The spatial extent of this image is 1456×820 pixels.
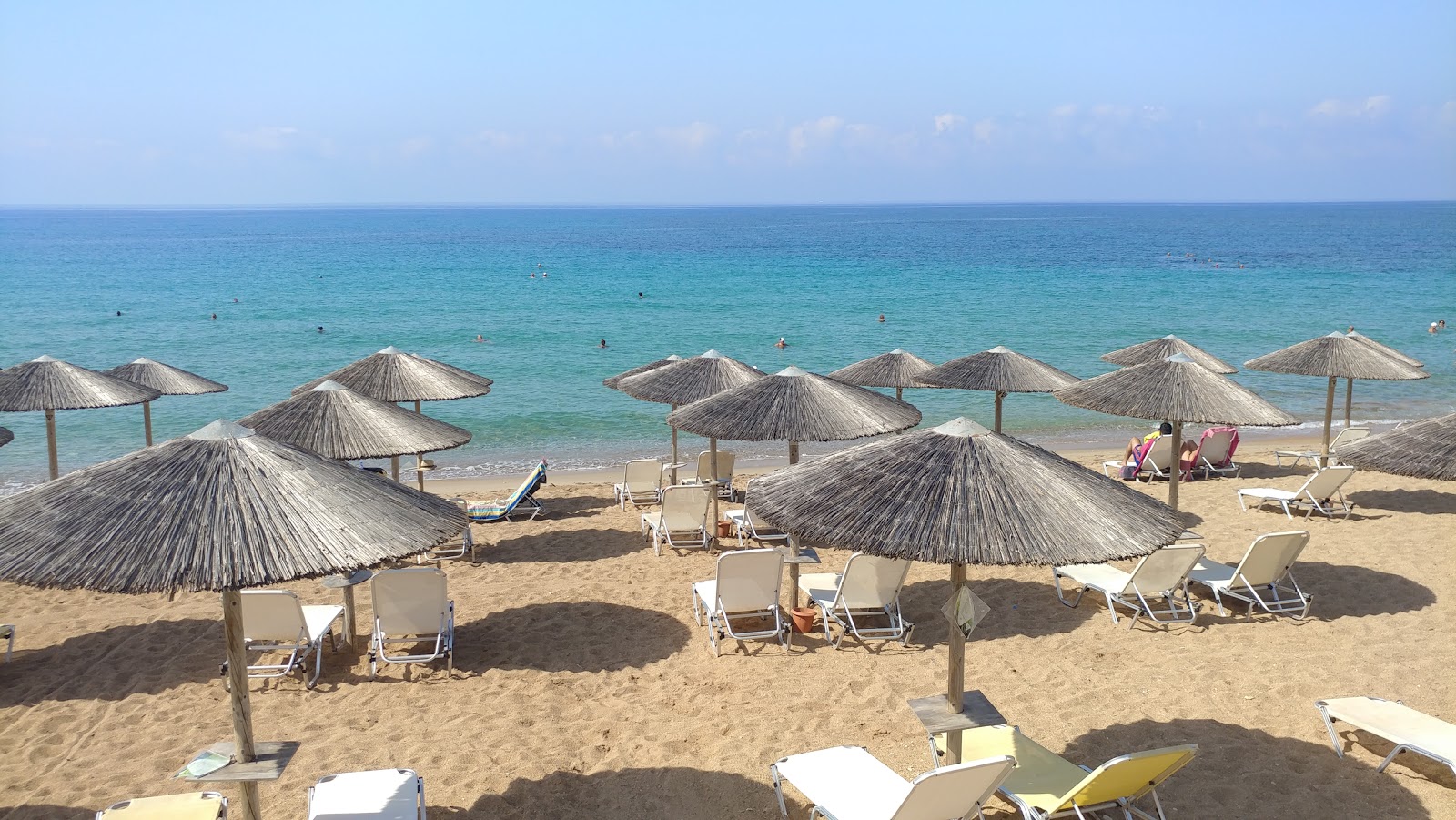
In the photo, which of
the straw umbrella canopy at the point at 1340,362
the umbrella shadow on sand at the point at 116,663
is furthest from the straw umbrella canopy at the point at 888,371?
the umbrella shadow on sand at the point at 116,663

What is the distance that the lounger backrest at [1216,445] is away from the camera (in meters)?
13.6

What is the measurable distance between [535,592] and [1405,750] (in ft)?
21.6

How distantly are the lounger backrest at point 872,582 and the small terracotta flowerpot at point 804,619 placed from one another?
0.97 ft

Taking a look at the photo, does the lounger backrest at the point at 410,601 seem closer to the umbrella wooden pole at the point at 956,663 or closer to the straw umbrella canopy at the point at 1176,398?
the umbrella wooden pole at the point at 956,663

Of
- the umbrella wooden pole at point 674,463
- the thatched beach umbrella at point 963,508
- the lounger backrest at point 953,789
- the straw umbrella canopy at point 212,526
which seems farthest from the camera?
the umbrella wooden pole at point 674,463

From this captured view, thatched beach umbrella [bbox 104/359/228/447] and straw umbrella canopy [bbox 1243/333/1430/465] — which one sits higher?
straw umbrella canopy [bbox 1243/333/1430/465]

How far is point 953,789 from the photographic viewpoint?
14.6 ft

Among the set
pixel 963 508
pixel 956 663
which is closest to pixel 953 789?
pixel 956 663

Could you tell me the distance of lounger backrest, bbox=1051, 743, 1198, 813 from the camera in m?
4.66

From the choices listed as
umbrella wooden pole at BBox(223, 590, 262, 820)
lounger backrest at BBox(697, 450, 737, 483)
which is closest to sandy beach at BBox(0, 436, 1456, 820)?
umbrella wooden pole at BBox(223, 590, 262, 820)

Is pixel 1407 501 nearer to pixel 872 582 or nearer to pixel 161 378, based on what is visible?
pixel 872 582

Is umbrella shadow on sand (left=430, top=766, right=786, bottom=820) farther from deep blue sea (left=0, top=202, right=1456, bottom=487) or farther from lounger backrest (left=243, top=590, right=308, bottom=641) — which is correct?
deep blue sea (left=0, top=202, right=1456, bottom=487)

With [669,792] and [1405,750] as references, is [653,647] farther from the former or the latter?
[1405,750]

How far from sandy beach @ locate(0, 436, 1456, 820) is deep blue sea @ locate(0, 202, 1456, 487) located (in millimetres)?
9688
